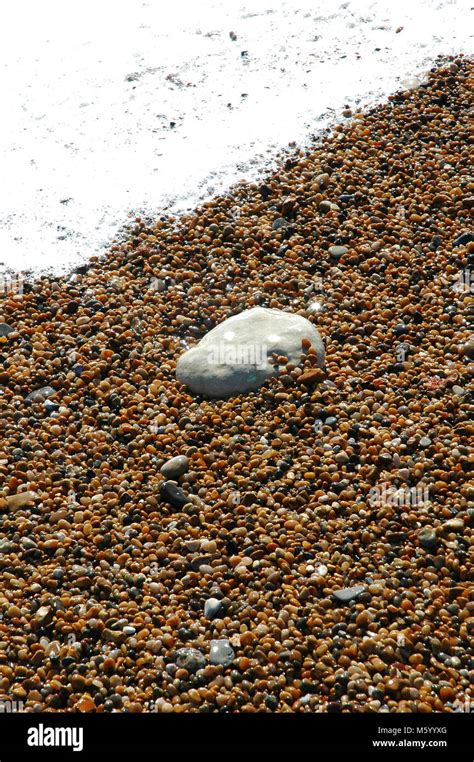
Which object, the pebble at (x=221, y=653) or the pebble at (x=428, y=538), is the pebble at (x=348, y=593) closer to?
the pebble at (x=428, y=538)

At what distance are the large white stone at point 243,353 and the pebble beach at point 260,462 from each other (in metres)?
0.08

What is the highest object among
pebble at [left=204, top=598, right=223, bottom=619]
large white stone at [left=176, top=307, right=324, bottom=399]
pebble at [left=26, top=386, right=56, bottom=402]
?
large white stone at [left=176, top=307, right=324, bottom=399]

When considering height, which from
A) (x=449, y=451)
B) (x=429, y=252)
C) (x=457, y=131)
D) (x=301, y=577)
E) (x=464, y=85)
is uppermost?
(x=464, y=85)

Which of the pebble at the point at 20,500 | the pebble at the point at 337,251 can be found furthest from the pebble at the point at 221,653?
the pebble at the point at 337,251

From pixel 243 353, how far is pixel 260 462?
0.75 metres

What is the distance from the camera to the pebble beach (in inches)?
136

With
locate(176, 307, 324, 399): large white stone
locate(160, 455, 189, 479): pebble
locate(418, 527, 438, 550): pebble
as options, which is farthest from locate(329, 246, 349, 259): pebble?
locate(418, 527, 438, 550): pebble

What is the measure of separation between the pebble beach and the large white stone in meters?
0.08

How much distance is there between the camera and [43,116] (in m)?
7.18

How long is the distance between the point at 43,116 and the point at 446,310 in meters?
4.15

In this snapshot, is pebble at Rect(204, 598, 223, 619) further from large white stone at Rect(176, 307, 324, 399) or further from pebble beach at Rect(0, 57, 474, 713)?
large white stone at Rect(176, 307, 324, 399)

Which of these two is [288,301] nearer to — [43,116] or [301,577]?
[301,577]
